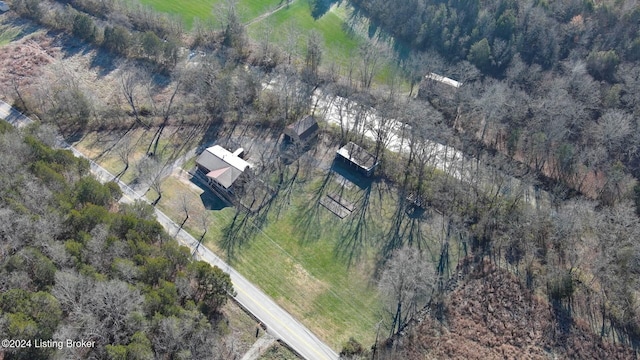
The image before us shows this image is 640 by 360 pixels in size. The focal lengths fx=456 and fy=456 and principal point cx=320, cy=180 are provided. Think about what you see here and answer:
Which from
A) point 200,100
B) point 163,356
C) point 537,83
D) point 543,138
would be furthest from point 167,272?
point 537,83

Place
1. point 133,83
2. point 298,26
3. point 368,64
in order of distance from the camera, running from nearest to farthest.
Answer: point 133,83 → point 368,64 → point 298,26

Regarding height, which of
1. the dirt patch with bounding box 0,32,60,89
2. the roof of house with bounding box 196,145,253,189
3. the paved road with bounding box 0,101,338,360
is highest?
the roof of house with bounding box 196,145,253,189

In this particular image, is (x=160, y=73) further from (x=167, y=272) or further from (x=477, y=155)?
(x=477, y=155)

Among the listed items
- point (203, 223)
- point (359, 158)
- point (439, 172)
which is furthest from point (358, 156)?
point (203, 223)

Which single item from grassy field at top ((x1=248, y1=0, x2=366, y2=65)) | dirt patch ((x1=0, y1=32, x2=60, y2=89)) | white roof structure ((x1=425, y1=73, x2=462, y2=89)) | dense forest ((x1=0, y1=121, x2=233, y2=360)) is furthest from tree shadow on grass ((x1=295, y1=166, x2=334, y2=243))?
dirt patch ((x1=0, y1=32, x2=60, y2=89))

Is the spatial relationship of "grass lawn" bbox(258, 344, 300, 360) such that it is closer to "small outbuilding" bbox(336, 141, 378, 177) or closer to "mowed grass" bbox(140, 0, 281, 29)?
"small outbuilding" bbox(336, 141, 378, 177)

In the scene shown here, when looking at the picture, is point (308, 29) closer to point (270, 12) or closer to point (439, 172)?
point (270, 12)

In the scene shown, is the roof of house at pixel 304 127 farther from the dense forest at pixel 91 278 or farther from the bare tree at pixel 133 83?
the dense forest at pixel 91 278
